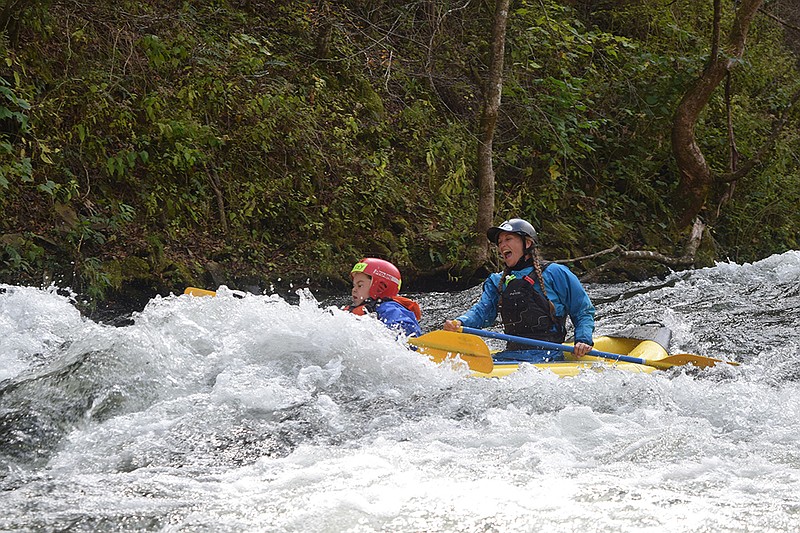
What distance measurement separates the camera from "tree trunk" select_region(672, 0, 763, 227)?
1230cm

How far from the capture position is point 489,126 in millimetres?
10445

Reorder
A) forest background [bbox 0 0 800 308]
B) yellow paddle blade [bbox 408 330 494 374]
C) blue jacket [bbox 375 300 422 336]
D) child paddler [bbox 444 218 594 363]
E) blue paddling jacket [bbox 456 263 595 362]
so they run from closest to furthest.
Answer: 1. yellow paddle blade [bbox 408 330 494 374]
2. blue jacket [bbox 375 300 422 336]
3. blue paddling jacket [bbox 456 263 595 362]
4. child paddler [bbox 444 218 594 363]
5. forest background [bbox 0 0 800 308]

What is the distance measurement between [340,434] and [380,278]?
1.85 meters

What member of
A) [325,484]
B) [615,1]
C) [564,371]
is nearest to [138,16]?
[564,371]

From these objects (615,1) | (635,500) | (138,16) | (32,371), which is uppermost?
(615,1)

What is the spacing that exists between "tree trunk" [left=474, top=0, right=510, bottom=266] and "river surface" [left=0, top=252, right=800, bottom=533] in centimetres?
472

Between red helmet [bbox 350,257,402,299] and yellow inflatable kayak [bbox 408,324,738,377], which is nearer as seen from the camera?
yellow inflatable kayak [bbox 408,324,738,377]

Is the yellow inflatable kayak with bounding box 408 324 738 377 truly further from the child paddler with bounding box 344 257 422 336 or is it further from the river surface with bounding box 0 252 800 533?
the child paddler with bounding box 344 257 422 336

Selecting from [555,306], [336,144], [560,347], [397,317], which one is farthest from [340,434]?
[336,144]

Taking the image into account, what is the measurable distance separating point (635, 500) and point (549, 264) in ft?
10.1

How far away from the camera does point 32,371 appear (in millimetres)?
4406

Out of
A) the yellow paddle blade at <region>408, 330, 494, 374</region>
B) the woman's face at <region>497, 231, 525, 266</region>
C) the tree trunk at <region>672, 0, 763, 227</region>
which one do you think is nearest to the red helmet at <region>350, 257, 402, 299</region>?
the yellow paddle blade at <region>408, 330, 494, 374</region>

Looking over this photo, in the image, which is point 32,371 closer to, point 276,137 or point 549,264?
point 549,264

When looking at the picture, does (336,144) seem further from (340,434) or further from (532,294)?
(340,434)
